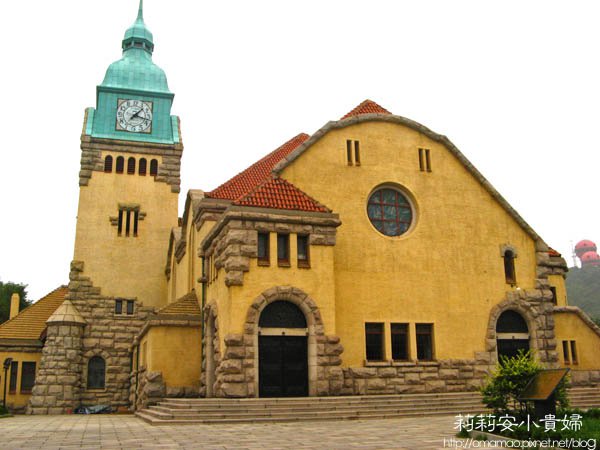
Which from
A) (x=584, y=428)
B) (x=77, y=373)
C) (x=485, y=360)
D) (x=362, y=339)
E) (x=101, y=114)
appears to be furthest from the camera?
(x=101, y=114)

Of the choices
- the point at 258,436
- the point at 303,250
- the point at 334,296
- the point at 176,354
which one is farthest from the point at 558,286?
the point at 258,436

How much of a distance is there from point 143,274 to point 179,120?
384 inches

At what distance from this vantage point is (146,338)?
24906 mm

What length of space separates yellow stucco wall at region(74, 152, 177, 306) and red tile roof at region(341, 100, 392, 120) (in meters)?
14.3

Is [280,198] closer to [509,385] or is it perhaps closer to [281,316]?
[281,316]

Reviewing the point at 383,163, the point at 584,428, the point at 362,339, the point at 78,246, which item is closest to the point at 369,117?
the point at 383,163

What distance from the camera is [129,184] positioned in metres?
35.5

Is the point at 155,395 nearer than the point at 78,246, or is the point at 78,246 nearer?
the point at 155,395

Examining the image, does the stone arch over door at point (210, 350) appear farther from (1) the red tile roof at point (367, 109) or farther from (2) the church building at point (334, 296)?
(1) the red tile roof at point (367, 109)

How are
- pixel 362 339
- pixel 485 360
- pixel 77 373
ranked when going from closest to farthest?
pixel 362 339
pixel 485 360
pixel 77 373

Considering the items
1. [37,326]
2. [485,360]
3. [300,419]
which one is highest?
[37,326]

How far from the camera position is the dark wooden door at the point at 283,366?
1992 centimetres

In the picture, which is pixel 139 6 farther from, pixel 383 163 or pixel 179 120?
pixel 383 163

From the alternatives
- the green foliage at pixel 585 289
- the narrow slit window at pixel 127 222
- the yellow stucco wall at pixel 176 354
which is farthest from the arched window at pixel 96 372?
the green foliage at pixel 585 289
